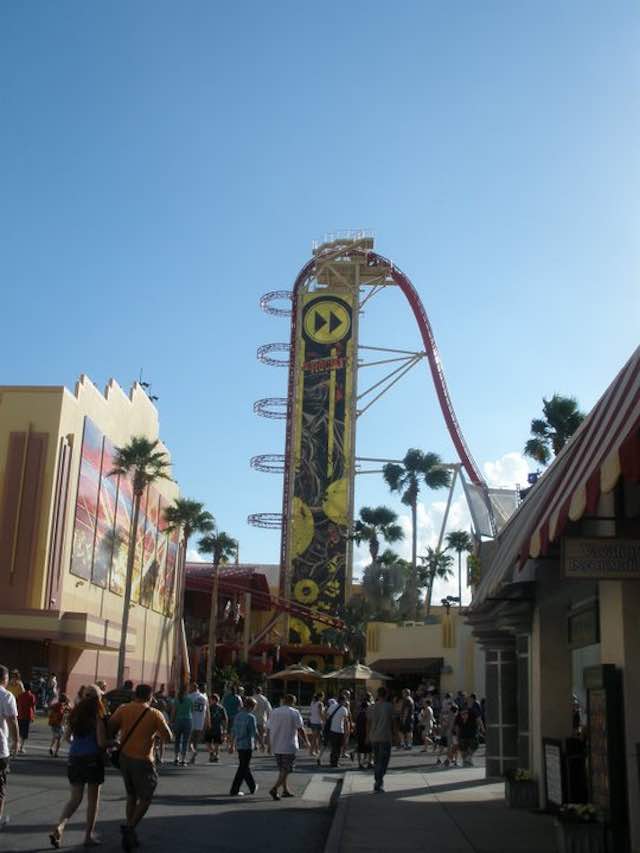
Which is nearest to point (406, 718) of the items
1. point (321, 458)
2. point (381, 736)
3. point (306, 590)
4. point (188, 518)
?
point (381, 736)

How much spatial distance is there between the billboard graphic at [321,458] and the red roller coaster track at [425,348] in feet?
2.06

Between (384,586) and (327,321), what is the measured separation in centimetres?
2128

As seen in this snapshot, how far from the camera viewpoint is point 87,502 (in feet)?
122

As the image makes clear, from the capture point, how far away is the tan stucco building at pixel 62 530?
32.9 metres

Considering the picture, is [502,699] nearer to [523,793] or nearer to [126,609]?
[523,793]

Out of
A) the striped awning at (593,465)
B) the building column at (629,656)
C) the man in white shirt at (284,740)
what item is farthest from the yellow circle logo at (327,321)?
the building column at (629,656)

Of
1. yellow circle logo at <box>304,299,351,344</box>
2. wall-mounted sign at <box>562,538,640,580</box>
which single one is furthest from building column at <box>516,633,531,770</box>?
yellow circle logo at <box>304,299,351,344</box>

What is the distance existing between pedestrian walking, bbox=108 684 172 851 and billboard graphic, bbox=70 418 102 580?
90.4ft

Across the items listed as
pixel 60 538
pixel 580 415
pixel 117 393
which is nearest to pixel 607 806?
pixel 580 415

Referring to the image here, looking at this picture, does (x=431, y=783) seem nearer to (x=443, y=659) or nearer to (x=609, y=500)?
(x=609, y=500)

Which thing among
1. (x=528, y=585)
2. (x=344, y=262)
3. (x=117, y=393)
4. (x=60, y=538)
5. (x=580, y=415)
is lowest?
(x=528, y=585)

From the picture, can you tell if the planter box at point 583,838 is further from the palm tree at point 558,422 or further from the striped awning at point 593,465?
the palm tree at point 558,422

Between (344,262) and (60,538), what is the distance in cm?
4178

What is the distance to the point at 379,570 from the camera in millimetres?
58000
